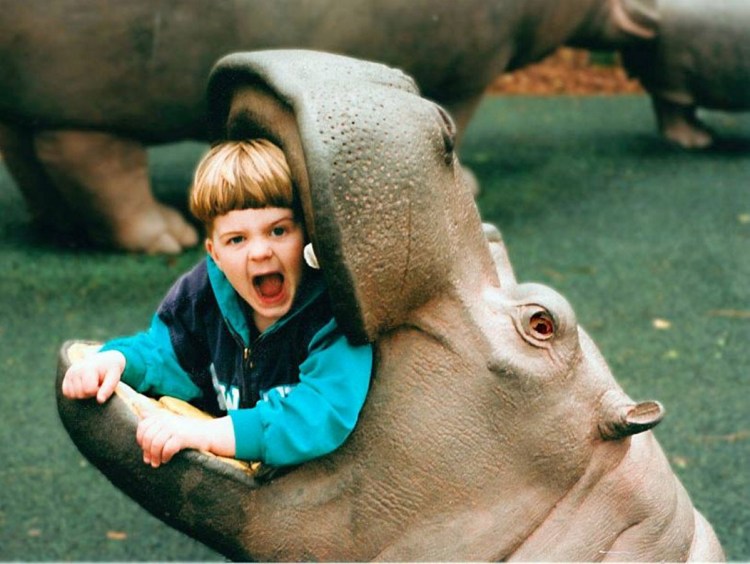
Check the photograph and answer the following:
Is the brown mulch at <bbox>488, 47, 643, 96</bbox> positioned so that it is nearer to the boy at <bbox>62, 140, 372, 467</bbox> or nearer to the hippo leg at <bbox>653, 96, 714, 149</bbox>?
the hippo leg at <bbox>653, 96, 714, 149</bbox>

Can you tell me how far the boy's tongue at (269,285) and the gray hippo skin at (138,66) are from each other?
2.21m

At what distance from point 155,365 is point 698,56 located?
4113 millimetres

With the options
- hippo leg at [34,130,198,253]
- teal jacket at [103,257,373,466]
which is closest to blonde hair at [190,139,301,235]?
teal jacket at [103,257,373,466]

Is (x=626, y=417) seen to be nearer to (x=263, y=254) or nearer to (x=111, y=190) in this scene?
(x=263, y=254)

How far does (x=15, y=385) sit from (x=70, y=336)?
33 centimetres

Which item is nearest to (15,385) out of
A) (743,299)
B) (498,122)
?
(743,299)

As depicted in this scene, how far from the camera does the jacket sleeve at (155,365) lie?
1.73 meters

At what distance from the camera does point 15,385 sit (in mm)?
3158

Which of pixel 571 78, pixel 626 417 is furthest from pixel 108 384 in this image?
pixel 571 78

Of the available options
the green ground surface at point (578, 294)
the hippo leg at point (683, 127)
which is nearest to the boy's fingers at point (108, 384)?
the green ground surface at point (578, 294)

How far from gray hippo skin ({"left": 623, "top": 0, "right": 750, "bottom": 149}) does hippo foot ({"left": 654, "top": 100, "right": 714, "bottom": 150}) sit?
0.10 m

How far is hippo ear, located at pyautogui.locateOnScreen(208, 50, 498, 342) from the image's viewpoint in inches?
58.2

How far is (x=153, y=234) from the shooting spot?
13.5ft

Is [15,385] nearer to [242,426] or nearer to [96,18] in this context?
[96,18]
